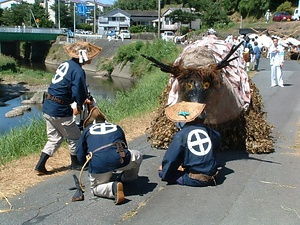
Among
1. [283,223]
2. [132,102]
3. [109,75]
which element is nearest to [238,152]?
[283,223]

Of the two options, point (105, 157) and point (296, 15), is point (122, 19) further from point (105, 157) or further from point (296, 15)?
point (105, 157)

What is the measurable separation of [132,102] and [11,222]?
8837mm

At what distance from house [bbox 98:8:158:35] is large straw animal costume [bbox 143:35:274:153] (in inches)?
2908

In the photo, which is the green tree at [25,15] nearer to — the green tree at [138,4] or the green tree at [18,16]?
the green tree at [18,16]

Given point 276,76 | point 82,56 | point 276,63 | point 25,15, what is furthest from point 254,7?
point 82,56

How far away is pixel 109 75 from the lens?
43875mm

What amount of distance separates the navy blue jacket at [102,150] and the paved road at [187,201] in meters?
0.43

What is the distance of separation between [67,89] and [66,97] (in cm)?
12

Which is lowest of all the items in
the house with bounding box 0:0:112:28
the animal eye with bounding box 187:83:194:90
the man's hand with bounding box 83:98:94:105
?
the man's hand with bounding box 83:98:94:105

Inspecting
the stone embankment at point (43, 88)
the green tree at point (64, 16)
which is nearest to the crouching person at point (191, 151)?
the stone embankment at point (43, 88)

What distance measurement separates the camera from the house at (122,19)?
79.1m

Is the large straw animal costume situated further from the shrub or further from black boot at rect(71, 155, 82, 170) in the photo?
the shrub

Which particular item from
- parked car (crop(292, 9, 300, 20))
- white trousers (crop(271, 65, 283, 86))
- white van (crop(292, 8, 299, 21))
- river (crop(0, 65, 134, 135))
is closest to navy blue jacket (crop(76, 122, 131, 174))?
white trousers (crop(271, 65, 283, 86))

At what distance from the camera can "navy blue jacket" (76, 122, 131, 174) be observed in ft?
16.1
